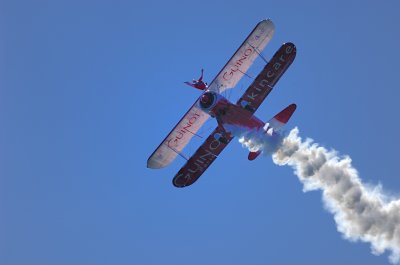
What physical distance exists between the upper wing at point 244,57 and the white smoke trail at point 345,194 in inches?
147

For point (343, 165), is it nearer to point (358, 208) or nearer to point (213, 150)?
point (358, 208)

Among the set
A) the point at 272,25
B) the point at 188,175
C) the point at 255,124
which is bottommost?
the point at 188,175

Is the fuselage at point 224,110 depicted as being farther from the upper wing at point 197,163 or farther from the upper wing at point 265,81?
the upper wing at point 197,163

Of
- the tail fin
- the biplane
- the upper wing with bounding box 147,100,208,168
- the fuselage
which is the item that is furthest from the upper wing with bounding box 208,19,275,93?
the tail fin

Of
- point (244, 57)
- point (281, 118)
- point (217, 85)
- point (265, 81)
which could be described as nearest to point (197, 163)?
point (217, 85)

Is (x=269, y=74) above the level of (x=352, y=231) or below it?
above

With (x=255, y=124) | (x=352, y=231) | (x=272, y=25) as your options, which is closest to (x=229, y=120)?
(x=255, y=124)

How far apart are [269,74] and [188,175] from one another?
874 centimetres

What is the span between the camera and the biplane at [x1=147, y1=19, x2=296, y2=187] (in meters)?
65.9

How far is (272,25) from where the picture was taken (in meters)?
66.2

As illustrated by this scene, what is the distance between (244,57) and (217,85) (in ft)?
8.49

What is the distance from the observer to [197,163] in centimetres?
6756

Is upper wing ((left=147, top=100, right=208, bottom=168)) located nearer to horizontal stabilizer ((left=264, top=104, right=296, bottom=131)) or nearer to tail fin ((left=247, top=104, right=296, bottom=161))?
tail fin ((left=247, top=104, right=296, bottom=161))

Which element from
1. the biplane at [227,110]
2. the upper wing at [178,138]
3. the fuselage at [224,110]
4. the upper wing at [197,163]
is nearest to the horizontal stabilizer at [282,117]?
the biplane at [227,110]
